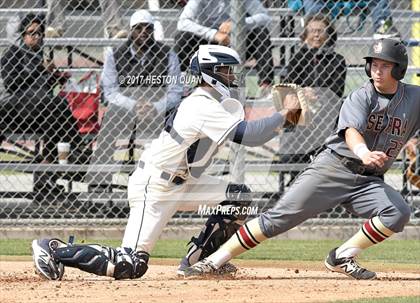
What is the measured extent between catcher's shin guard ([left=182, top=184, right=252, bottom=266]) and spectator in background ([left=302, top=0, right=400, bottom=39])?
3795mm

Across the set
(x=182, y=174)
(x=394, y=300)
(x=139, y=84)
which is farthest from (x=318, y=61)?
(x=394, y=300)

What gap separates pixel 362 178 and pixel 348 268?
67 cm

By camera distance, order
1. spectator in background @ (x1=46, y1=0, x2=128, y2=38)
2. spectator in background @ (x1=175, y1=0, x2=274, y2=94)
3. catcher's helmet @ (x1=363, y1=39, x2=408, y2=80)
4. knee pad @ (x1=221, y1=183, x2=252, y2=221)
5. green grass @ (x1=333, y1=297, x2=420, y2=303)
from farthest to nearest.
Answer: spectator in background @ (x1=46, y1=0, x2=128, y2=38) → spectator in background @ (x1=175, y1=0, x2=274, y2=94) → knee pad @ (x1=221, y1=183, x2=252, y2=221) → catcher's helmet @ (x1=363, y1=39, x2=408, y2=80) → green grass @ (x1=333, y1=297, x2=420, y2=303)

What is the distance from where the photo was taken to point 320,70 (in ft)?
33.5

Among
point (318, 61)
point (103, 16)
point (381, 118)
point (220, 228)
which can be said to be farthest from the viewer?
point (103, 16)

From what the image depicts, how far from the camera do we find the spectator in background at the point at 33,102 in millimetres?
10312

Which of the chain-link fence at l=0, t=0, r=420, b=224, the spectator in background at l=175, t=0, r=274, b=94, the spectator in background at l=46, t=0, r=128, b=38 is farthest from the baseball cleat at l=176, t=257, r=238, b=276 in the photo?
the spectator in background at l=46, t=0, r=128, b=38

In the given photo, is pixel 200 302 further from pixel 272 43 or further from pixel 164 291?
pixel 272 43

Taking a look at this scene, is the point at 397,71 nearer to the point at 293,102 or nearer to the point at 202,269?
the point at 293,102

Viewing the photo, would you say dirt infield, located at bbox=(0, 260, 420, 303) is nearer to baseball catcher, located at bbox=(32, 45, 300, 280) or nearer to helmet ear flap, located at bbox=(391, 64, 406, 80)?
baseball catcher, located at bbox=(32, 45, 300, 280)

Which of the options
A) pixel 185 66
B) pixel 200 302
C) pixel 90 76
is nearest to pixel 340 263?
pixel 200 302

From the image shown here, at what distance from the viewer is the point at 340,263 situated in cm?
723

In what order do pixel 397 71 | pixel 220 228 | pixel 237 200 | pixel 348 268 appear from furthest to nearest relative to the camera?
pixel 220 228, pixel 237 200, pixel 348 268, pixel 397 71

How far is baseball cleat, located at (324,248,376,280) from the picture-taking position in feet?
23.4
